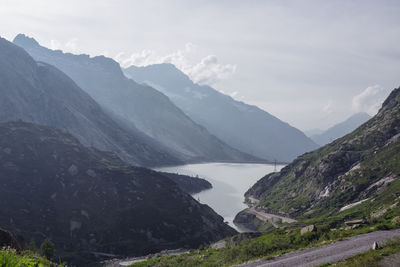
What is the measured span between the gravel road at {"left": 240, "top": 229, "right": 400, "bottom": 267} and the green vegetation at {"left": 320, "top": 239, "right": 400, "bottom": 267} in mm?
1974

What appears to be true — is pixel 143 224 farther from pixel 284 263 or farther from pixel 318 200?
pixel 284 263

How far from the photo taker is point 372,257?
2891 centimetres

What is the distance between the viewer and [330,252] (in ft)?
118

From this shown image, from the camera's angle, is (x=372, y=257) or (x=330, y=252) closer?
(x=372, y=257)

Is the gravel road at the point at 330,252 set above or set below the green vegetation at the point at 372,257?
below

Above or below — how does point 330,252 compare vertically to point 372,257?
below

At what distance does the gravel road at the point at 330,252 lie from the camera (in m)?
33.9

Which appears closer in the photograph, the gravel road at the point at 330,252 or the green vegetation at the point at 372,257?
the green vegetation at the point at 372,257

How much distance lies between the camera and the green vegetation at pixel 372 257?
90.7 feet

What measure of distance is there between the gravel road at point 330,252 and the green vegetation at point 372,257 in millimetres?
1974

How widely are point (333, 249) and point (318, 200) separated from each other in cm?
16423

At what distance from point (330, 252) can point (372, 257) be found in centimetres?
722

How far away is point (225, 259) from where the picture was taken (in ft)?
168

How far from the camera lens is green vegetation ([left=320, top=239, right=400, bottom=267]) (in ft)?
90.7
